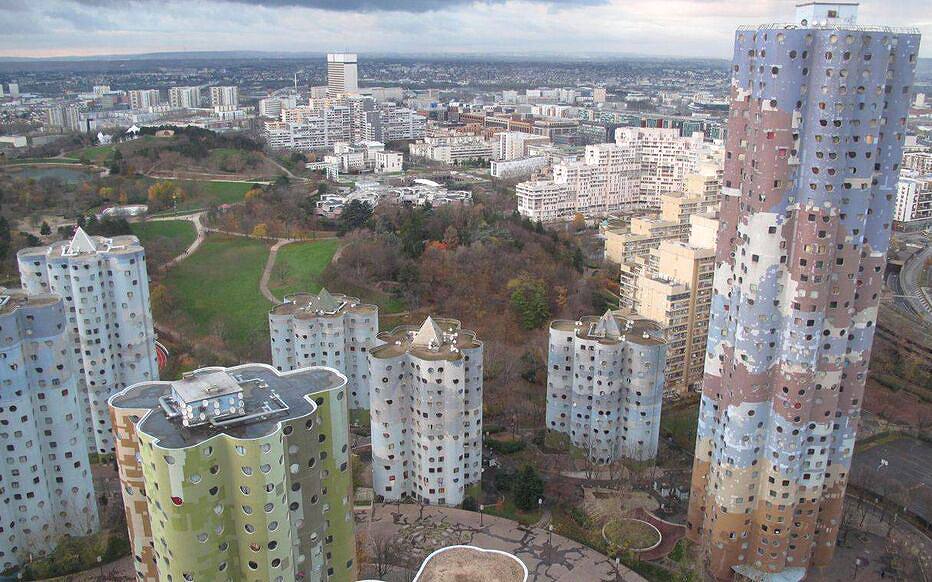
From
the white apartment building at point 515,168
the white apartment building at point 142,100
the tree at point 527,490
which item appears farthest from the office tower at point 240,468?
the white apartment building at point 142,100

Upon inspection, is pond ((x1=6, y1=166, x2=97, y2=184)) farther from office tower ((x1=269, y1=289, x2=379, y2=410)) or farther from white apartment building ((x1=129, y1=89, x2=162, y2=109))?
white apartment building ((x1=129, y1=89, x2=162, y2=109))

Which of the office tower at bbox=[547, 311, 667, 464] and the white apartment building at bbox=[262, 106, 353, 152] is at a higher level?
the white apartment building at bbox=[262, 106, 353, 152]

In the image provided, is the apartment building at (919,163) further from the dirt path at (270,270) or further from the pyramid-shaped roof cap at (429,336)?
the pyramid-shaped roof cap at (429,336)

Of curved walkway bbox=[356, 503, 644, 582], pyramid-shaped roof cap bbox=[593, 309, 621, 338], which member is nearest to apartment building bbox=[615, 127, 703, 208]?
pyramid-shaped roof cap bbox=[593, 309, 621, 338]

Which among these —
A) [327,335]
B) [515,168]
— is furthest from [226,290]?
[515,168]

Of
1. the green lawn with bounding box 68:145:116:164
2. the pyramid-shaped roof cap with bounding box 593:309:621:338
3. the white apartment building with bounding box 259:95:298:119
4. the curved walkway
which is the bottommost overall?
the curved walkway

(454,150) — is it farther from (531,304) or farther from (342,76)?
(342,76)

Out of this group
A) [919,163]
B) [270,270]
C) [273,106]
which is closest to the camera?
[270,270]
